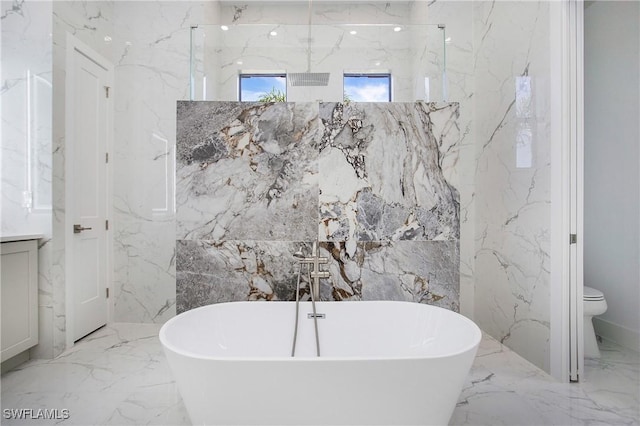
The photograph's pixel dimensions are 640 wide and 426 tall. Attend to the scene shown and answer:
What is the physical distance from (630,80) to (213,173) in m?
3.20

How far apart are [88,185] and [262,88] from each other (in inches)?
66.3

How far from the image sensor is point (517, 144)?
2.43 metres

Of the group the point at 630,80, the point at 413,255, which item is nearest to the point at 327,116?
the point at 413,255

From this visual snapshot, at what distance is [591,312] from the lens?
2.28m

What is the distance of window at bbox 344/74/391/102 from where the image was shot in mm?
2268

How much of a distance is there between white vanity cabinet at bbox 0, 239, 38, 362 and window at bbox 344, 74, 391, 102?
232 cm

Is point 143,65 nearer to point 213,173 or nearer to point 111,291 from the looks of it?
point 213,173

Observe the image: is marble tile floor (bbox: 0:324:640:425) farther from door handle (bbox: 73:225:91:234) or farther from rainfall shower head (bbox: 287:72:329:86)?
rainfall shower head (bbox: 287:72:329:86)

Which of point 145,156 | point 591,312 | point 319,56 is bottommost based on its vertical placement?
point 591,312

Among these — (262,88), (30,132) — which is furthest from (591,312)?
(30,132)

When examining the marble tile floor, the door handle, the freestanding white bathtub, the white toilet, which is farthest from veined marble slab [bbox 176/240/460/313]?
the door handle

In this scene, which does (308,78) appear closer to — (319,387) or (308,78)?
(308,78)

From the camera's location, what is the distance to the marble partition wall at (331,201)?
7.27 ft

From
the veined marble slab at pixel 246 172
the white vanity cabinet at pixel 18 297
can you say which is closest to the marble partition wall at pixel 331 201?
the veined marble slab at pixel 246 172
